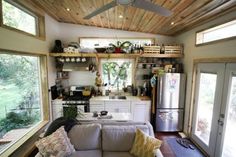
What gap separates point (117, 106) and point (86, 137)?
1855mm

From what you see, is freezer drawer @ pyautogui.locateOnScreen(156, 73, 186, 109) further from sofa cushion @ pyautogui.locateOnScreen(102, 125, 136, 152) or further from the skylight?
sofa cushion @ pyautogui.locateOnScreen(102, 125, 136, 152)

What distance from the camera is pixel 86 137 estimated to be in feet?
8.61

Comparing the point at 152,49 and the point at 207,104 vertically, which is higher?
the point at 152,49

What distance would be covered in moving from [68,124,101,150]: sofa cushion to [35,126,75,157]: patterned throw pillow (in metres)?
0.12

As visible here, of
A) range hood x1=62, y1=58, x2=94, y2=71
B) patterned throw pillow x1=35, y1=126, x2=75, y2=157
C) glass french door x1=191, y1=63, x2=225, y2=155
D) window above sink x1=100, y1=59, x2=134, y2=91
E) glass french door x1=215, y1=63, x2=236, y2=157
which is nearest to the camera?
patterned throw pillow x1=35, y1=126, x2=75, y2=157

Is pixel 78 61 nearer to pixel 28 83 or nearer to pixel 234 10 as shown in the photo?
pixel 28 83

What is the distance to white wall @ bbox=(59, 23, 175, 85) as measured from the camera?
4883mm

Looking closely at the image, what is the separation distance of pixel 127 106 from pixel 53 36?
302 centimetres

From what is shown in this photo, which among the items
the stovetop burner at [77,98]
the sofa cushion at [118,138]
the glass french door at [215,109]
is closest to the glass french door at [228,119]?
the glass french door at [215,109]

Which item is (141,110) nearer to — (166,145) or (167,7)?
(166,145)

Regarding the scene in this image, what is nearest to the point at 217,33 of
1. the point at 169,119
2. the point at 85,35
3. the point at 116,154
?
the point at 169,119

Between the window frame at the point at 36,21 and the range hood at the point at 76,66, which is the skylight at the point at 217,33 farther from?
the window frame at the point at 36,21

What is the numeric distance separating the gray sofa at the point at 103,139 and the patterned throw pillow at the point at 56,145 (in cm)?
17

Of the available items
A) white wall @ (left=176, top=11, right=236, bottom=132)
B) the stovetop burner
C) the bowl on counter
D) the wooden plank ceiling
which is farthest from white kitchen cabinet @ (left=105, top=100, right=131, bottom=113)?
the wooden plank ceiling
